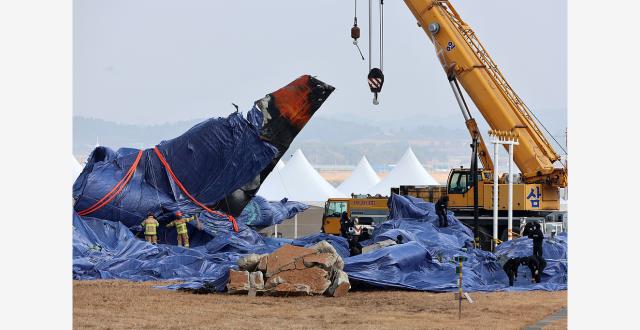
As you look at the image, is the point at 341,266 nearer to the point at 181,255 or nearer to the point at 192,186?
the point at 181,255

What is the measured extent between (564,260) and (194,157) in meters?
9.67

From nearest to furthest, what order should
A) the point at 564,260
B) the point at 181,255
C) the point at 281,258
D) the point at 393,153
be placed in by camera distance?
the point at 281,258, the point at 564,260, the point at 181,255, the point at 393,153

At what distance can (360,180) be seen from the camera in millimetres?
48344

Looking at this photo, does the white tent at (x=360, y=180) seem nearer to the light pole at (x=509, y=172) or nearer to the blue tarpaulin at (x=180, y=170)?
the blue tarpaulin at (x=180, y=170)

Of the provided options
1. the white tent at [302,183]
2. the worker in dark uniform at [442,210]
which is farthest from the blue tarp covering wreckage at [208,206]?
the white tent at [302,183]

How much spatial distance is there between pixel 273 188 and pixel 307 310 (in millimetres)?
27361

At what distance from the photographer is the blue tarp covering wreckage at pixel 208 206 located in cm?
2095

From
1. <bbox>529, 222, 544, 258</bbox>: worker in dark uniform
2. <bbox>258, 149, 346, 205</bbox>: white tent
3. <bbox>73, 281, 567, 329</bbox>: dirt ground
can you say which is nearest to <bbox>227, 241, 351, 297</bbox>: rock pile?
<bbox>73, 281, 567, 329</bbox>: dirt ground

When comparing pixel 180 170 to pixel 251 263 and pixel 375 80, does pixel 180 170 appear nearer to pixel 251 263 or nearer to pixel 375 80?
pixel 375 80

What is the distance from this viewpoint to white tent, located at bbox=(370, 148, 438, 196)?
44.0 metres

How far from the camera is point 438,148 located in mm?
42969

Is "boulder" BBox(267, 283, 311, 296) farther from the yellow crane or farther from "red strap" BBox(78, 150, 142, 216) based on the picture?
the yellow crane

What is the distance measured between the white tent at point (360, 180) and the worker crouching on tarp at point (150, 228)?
2362 cm

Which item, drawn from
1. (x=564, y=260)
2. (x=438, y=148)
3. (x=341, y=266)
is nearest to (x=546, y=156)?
(x=564, y=260)
